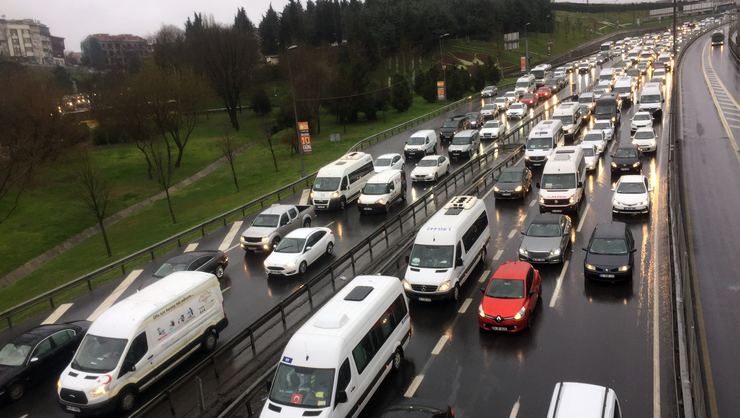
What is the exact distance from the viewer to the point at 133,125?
188 feet

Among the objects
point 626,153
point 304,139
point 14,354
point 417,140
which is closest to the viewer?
point 14,354

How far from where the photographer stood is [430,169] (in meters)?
37.5

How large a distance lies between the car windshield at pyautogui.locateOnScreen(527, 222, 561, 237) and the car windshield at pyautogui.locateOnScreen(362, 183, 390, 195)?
1082 centimetres

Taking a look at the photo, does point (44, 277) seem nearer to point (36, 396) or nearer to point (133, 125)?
point (36, 396)

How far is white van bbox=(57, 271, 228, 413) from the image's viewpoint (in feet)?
47.8

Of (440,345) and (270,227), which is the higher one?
(270,227)

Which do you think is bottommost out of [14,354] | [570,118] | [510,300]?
[510,300]

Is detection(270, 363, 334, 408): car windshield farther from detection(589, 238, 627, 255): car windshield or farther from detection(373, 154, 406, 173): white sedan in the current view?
detection(373, 154, 406, 173): white sedan

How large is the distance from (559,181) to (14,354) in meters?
24.3

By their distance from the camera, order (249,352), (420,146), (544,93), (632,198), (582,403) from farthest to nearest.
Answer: (544,93), (420,146), (632,198), (249,352), (582,403)

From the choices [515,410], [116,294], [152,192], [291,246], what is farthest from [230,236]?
[152,192]

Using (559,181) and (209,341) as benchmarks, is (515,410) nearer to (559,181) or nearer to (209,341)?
(209,341)

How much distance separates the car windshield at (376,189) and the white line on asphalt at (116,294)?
1289 centimetres

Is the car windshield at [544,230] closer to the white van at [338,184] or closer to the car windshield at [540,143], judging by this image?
the white van at [338,184]
